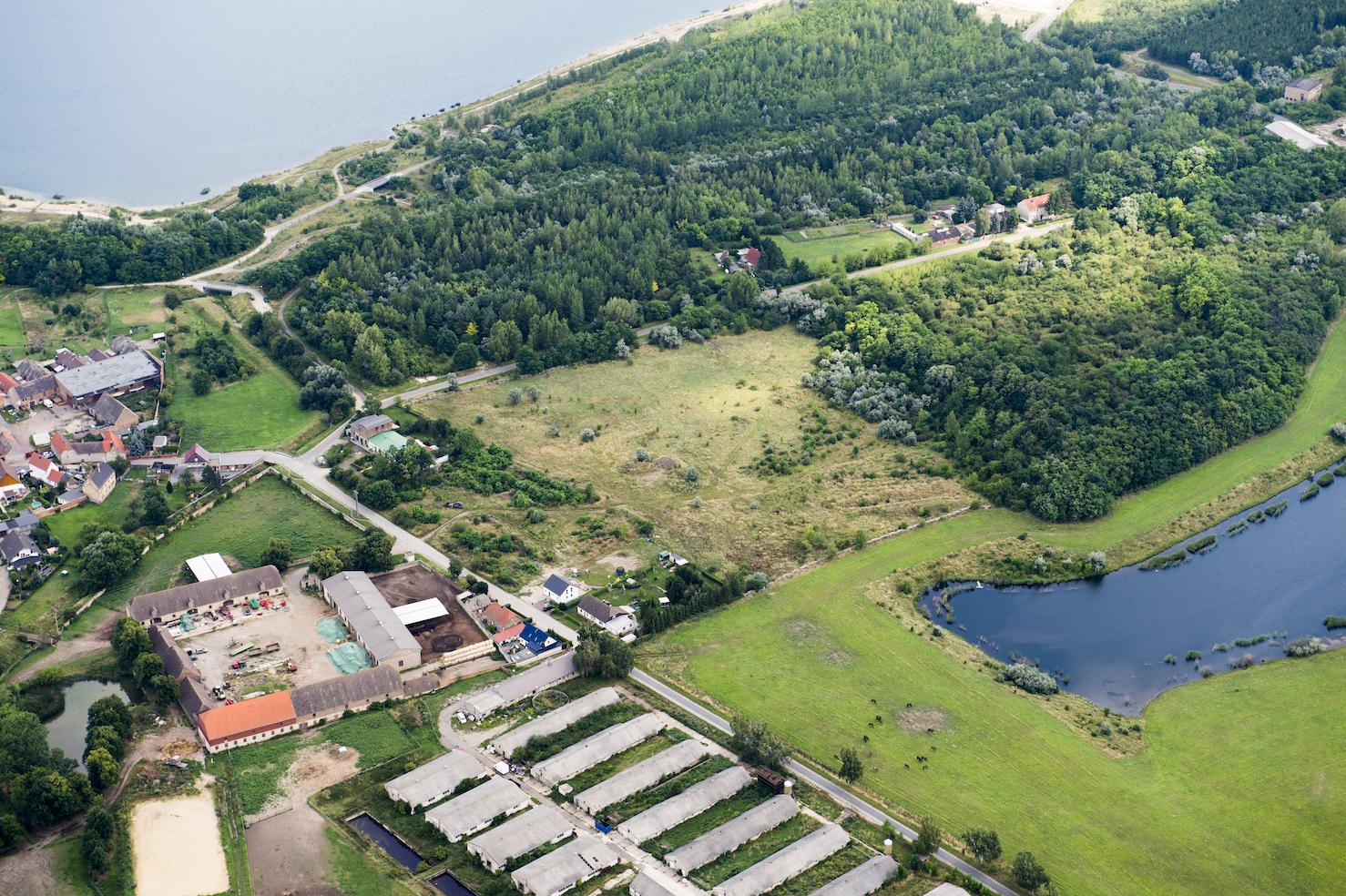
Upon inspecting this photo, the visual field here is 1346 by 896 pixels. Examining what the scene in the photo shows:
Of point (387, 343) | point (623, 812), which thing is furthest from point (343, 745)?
point (387, 343)

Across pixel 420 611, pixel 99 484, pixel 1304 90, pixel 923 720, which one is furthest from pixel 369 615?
pixel 1304 90

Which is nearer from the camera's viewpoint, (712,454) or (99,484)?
(99,484)

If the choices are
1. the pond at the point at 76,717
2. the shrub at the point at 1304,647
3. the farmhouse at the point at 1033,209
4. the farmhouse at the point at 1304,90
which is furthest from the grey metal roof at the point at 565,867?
the farmhouse at the point at 1304,90

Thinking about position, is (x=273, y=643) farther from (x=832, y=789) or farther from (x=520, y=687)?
(x=832, y=789)

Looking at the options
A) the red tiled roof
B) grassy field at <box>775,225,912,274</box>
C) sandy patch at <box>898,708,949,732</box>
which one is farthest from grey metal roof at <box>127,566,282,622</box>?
grassy field at <box>775,225,912,274</box>

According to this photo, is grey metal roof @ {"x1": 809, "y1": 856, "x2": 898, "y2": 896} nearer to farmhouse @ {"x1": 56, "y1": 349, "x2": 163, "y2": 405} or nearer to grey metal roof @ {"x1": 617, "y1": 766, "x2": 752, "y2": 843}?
grey metal roof @ {"x1": 617, "y1": 766, "x2": 752, "y2": 843}

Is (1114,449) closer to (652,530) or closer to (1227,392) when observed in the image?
(1227,392)
